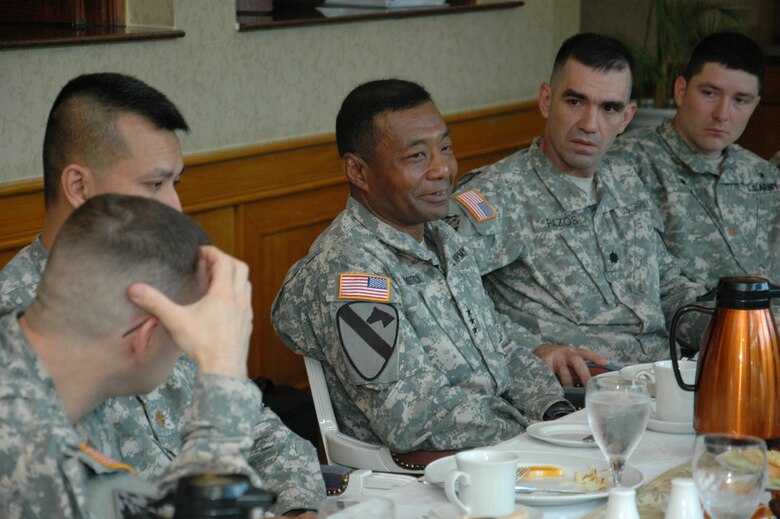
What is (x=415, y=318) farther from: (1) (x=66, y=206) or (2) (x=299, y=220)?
(2) (x=299, y=220)

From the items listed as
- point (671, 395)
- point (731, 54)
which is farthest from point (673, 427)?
point (731, 54)

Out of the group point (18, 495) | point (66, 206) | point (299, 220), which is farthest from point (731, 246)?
point (18, 495)

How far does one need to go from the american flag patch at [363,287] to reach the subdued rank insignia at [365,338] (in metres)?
0.02

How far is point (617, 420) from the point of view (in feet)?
5.39

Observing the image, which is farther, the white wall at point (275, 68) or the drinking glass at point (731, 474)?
the white wall at point (275, 68)

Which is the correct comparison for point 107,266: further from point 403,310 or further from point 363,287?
point 403,310

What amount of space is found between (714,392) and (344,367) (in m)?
0.87

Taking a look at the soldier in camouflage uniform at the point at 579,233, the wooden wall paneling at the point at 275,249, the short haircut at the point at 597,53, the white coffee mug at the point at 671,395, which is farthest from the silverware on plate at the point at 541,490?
the wooden wall paneling at the point at 275,249

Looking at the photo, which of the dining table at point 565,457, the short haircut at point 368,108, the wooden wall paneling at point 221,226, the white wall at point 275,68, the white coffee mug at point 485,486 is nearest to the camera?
the white coffee mug at point 485,486

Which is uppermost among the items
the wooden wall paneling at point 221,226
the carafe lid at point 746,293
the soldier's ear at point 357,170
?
the soldier's ear at point 357,170

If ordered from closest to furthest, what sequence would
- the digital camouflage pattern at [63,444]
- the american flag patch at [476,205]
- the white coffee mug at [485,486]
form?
the digital camouflage pattern at [63,444] < the white coffee mug at [485,486] < the american flag patch at [476,205]

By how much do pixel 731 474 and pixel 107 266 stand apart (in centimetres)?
82

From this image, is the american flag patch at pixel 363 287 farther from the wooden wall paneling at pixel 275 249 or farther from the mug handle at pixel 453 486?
the wooden wall paneling at pixel 275 249

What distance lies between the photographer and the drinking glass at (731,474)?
4.69 feet
